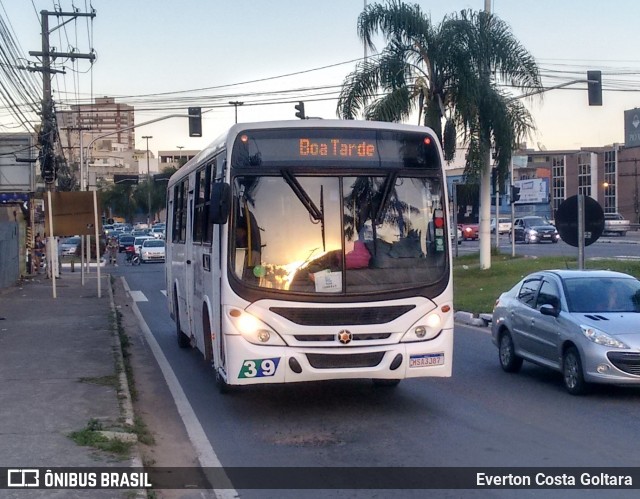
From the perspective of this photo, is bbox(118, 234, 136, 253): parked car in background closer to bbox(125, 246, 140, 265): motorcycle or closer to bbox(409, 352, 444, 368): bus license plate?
bbox(125, 246, 140, 265): motorcycle

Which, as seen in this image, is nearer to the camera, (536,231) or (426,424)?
(426,424)

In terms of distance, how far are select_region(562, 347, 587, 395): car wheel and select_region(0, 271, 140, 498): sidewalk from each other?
538cm

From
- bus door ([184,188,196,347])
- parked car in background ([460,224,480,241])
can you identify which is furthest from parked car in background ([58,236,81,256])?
bus door ([184,188,196,347])

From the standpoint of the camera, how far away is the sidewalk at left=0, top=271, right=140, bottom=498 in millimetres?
7848

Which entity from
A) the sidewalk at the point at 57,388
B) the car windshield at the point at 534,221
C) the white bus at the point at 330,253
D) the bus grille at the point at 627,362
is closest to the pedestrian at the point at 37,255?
the sidewalk at the point at 57,388

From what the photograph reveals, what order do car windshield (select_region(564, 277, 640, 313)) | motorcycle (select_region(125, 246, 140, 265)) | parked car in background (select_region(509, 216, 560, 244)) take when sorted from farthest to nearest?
parked car in background (select_region(509, 216, 560, 244))
motorcycle (select_region(125, 246, 140, 265))
car windshield (select_region(564, 277, 640, 313))

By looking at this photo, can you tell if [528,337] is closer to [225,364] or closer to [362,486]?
[225,364]

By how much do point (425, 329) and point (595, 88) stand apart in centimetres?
2010

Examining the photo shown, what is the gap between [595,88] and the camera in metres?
27.8

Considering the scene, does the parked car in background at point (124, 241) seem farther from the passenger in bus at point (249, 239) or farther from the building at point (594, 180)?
the passenger in bus at point (249, 239)

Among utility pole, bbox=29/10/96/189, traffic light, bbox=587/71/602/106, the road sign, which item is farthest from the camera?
utility pole, bbox=29/10/96/189

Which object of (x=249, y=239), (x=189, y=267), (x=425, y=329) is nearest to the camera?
(x=249, y=239)

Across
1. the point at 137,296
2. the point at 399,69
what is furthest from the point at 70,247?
Answer: the point at 399,69

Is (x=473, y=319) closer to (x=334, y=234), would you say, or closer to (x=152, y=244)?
(x=334, y=234)
